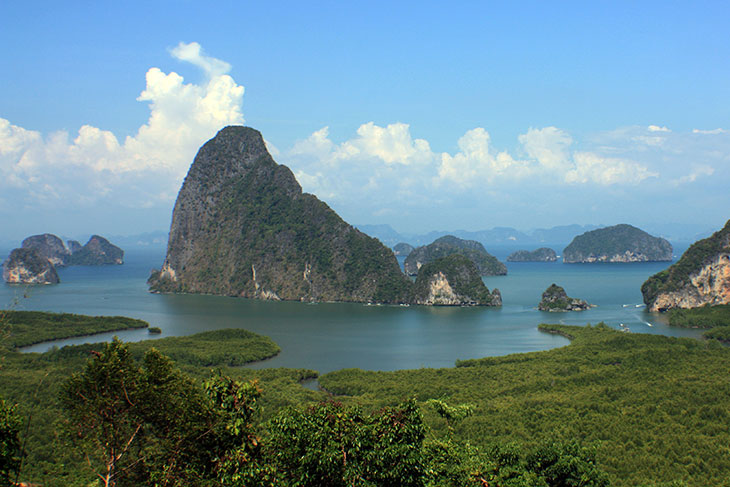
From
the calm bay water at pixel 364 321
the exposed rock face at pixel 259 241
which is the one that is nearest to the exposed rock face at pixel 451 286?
the calm bay water at pixel 364 321

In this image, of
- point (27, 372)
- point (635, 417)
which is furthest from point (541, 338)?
point (27, 372)

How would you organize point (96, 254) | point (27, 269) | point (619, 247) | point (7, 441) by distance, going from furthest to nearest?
1. point (96, 254)
2. point (619, 247)
3. point (27, 269)
4. point (7, 441)

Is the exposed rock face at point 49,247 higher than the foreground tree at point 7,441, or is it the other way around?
the exposed rock face at point 49,247

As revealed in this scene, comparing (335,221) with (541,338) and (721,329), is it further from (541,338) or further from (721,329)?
(721,329)

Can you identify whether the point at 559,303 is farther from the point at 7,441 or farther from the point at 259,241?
the point at 7,441

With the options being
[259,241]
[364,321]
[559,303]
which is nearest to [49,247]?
[259,241]

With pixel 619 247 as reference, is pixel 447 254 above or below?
below

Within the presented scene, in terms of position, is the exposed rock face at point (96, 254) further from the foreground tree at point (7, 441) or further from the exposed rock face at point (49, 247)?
the foreground tree at point (7, 441)
